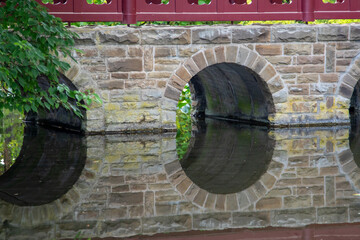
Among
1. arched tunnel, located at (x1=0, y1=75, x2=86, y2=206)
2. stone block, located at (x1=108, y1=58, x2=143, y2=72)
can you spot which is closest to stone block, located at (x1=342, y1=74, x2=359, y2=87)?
stone block, located at (x1=108, y1=58, x2=143, y2=72)

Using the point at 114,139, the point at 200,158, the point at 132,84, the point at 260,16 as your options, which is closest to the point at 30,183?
the point at 200,158

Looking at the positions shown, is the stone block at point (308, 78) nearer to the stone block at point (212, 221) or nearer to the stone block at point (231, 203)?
the stone block at point (231, 203)

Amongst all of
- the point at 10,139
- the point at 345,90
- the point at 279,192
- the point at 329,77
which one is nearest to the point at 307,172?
the point at 279,192

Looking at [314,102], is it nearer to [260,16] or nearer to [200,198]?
[260,16]

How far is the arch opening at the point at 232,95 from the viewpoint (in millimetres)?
12367

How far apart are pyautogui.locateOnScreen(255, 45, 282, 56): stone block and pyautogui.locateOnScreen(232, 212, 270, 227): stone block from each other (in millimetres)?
6035

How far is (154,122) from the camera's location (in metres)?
11.1

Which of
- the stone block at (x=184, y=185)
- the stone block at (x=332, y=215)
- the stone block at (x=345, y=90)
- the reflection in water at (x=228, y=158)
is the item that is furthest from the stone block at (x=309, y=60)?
the stone block at (x=332, y=215)

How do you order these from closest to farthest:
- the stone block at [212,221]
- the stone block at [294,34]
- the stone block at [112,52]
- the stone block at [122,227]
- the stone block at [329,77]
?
the stone block at [122,227], the stone block at [212,221], the stone block at [112,52], the stone block at [294,34], the stone block at [329,77]

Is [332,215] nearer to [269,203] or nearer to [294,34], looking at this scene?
[269,203]

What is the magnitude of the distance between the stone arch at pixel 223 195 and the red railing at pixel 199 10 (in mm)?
3965

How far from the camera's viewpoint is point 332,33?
11609mm

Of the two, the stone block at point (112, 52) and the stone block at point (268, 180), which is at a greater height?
the stone block at point (112, 52)

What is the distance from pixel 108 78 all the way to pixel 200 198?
4.93 metres
